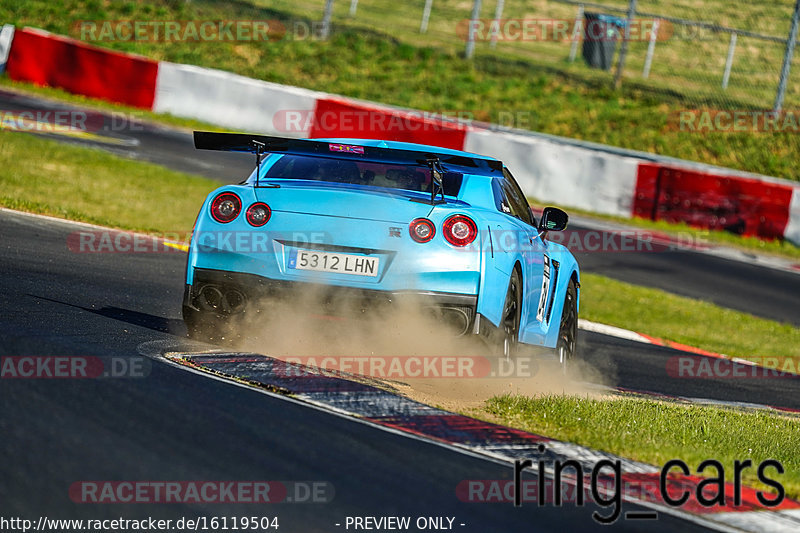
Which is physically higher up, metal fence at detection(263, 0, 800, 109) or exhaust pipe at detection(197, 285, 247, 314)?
metal fence at detection(263, 0, 800, 109)

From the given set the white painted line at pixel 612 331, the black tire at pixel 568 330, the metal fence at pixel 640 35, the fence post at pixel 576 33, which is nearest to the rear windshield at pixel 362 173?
the black tire at pixel 568 330

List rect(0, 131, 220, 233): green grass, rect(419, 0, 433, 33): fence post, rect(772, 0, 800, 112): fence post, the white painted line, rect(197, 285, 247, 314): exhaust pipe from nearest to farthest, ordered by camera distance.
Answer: rect(197, 285, 247, 314): exhaust pipe → the white painted line → rect(0, 131, 220, 233): green grass → rect(772, 0, 800, 112): fence post → rect(419, 0, 433, 33): fence post

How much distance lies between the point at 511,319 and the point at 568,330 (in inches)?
87.0

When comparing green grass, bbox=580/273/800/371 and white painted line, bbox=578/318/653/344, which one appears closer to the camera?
white painted line, bbox=578/318/653/344

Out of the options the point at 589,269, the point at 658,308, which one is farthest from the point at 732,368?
the point at 589,269

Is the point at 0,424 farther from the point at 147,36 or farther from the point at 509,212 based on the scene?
the point at 147,36

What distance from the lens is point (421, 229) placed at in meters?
6.05

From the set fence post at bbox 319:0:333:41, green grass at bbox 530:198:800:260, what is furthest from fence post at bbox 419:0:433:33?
green grass at bbox 530:198:800:260

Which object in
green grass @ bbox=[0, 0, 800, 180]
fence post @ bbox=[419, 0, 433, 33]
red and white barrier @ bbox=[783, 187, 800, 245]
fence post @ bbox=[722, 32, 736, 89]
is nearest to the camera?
red and white barrier @ bbox=[783, 187, 800, 245]

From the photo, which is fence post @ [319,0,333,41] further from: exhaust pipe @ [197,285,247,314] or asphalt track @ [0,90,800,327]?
exhaust pipe @ [197,285,247,314]

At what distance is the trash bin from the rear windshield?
19367 millimetres

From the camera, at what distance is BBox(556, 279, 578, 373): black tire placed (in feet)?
27.1

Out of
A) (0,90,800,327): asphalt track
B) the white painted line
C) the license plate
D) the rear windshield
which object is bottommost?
the white painted line

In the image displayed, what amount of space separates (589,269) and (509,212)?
833 centimetres
